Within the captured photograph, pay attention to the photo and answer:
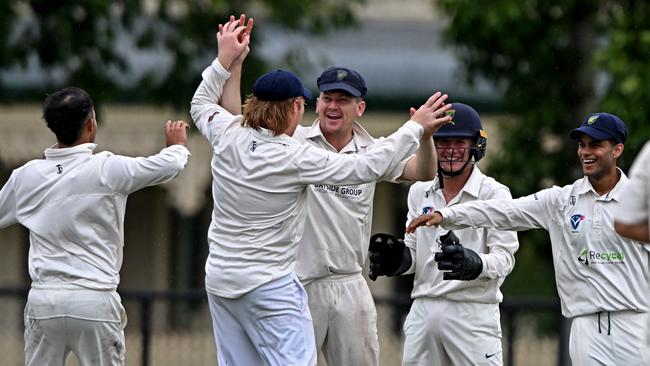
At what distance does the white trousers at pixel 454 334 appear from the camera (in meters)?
8.98

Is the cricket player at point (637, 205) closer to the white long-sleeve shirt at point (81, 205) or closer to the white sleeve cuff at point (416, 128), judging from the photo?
the white sleeve cuff at point (416, 128)

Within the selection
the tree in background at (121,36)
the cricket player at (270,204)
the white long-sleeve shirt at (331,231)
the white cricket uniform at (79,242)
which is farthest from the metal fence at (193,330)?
the cricket player at (270,204)

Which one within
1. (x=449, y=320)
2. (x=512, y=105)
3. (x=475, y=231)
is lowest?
(x=449, y=320)

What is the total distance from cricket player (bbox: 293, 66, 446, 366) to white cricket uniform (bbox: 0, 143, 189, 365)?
3.32ft

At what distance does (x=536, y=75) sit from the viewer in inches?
641

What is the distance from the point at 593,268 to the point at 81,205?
290 centimetres

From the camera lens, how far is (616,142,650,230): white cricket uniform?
22.4ft

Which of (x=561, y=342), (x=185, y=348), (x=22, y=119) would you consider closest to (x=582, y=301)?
(x=561, y=342)

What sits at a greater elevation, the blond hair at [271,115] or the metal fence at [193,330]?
the blond hair at [271,115]

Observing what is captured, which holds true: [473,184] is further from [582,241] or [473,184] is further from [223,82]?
[223,82]

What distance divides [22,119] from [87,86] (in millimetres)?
5477

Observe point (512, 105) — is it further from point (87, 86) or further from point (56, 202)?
point (56, 202)

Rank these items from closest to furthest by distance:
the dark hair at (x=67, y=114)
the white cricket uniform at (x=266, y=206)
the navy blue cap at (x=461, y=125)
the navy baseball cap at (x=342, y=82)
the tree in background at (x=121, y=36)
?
the white cricket uniform at (x=266, y=206) → the dark hair at (x=67, y=114) → the navy baseball cap at (x=342, y=82) → the navy blue cap at (x=461, y=125) → the tree in background at (x=121, y=36)

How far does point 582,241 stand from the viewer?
28.1 feet
